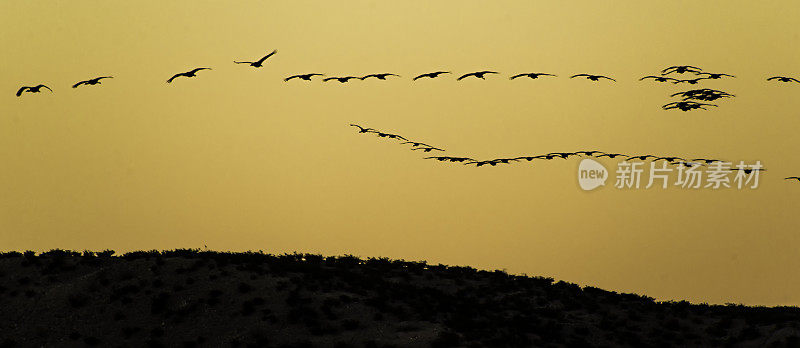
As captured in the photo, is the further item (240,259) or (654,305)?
(654,305)

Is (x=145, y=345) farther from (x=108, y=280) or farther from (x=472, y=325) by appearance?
(x=472, y=325)

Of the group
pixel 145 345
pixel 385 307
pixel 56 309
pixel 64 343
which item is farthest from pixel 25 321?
pixel 385 307

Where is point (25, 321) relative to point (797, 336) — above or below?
below

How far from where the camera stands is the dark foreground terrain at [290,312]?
3092 centimetres

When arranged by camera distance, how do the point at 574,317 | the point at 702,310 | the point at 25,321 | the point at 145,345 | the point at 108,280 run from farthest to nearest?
the point at 702,310 < the point at 574,317 < the point at 108,280 < the point at 25,321 < the point at 145,345

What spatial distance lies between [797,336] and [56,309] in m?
35.6

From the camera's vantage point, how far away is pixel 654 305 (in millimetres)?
45281

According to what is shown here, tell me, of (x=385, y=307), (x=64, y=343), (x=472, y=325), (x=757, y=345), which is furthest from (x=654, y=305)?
(x=64, y=343)

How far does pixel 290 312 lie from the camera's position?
32.7m

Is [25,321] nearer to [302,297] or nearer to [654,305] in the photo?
[302,297]

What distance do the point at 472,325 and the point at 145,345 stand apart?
50.8ft

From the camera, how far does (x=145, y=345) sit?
30.1 m

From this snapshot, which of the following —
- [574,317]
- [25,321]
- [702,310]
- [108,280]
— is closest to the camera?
[25,321]

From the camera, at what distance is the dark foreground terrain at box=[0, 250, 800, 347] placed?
3092 cm
